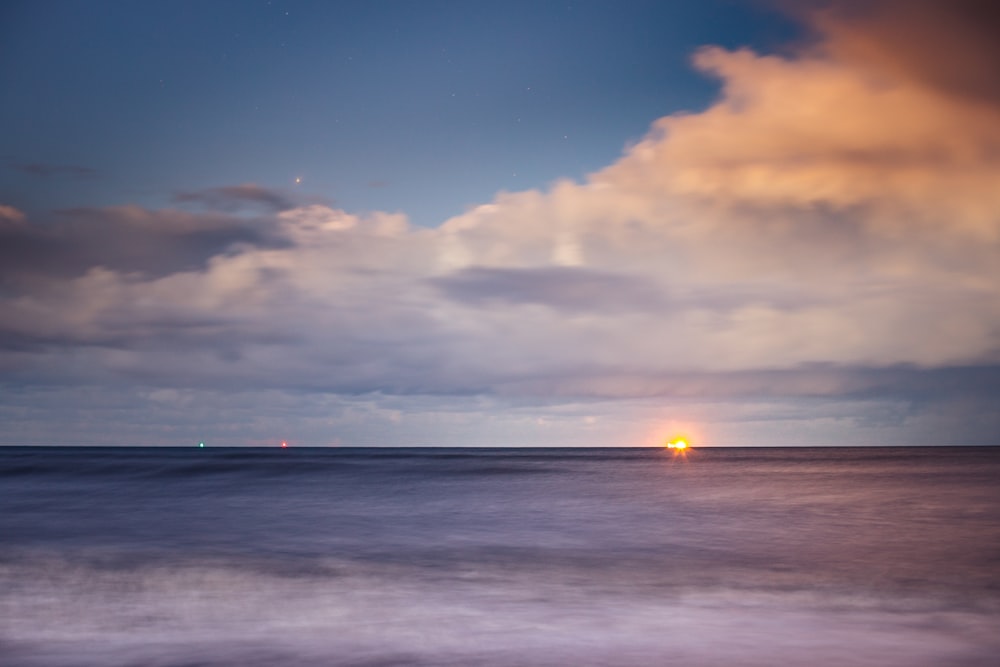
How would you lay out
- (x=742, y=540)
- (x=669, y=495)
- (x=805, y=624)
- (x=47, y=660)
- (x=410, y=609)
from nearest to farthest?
1. (x=47, y=660)
2. (x=805, y=624)
3. (x=410, y=609)
4. (x=742, y=540)
5. (x=669, y=495)

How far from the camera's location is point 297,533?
22297 millimetres

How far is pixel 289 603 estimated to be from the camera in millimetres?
12047

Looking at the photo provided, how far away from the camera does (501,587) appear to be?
45.3 ft

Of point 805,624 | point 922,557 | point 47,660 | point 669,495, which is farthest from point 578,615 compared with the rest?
point 669,495

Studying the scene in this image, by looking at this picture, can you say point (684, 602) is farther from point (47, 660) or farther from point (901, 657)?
point (47, 660)

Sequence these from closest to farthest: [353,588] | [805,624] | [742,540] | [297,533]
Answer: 1. [805,624]
2. [353,588]
3. [742,540]
4. [297,533]

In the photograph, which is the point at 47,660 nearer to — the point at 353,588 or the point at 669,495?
the point at 353,588

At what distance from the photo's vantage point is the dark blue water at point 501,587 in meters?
9.23

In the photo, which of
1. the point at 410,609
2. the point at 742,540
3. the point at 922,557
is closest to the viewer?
the point at 410,609

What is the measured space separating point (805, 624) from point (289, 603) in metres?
7.28

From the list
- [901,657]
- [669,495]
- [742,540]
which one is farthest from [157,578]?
[669,495]

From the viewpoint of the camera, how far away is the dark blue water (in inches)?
364

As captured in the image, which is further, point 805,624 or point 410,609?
point 410,609

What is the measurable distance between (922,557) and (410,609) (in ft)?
38.5
